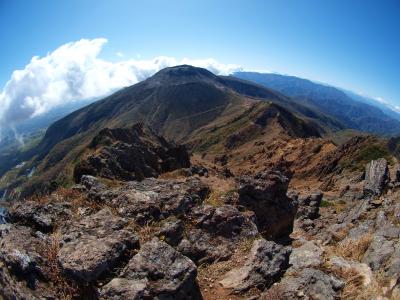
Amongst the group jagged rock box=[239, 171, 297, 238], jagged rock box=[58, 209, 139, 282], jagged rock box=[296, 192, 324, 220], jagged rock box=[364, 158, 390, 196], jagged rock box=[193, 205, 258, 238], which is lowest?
jagged rock box=[296, 192, 324, 220]

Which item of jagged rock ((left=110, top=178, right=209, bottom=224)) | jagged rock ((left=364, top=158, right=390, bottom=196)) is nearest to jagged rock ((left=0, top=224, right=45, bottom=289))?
jagged rock ((left=110, top=178, right=209, bottom=224))

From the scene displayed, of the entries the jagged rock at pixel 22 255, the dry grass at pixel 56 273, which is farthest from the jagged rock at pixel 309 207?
the jagged rock at pixel 22 255

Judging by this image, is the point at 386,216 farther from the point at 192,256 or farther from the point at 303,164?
the point at 303,164

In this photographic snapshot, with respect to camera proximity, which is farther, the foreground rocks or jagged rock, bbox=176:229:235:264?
jagged rock, bbox=176:229:235:264

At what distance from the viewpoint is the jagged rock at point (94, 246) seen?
10828 millimetres

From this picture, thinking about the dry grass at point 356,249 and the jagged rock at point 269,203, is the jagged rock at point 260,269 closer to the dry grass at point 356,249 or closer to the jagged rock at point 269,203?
the dry grass at point 356,249

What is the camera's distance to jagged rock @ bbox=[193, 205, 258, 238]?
15562mm

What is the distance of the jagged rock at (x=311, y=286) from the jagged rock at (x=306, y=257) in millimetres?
843

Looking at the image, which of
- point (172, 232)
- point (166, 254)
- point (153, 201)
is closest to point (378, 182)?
point (153, 201)

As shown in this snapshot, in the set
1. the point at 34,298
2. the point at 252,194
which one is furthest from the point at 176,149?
the point at 34,298

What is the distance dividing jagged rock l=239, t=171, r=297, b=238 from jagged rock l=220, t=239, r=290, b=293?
8.27 meters

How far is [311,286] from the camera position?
1123 centimetres

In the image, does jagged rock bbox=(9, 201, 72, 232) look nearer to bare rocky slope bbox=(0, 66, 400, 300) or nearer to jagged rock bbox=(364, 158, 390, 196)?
bare rocky slope bbox=(0, 66, 400, 300)

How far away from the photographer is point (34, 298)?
10258mm
